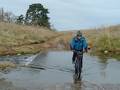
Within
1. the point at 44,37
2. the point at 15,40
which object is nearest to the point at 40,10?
the point at 44,37

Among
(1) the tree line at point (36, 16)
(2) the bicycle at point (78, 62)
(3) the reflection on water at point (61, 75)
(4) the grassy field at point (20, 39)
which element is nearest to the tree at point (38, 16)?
(1) the tree line at point (36, 16)

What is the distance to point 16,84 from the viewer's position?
14.8 metres

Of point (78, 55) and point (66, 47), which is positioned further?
point (66, 47)

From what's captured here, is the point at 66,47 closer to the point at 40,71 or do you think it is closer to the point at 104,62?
the point at 104,62

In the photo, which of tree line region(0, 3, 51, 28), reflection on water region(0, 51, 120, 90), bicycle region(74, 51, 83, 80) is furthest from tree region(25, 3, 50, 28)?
bicycle region(74, 51, 83, 80)

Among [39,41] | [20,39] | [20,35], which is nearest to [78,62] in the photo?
[20,39]

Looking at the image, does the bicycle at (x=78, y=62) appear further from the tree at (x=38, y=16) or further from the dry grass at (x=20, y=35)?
the tree at (x=38, y=16)

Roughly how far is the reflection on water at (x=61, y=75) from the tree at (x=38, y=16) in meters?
35.1

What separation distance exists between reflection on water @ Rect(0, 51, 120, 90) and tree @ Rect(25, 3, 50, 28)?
115ft

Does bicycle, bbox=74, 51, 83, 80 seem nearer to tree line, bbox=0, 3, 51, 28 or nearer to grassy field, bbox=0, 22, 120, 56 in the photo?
grassy field, bbox=0, 22, 120, 56

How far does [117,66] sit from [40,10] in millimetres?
38547

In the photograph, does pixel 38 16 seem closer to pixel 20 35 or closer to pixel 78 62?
pixel 20 35

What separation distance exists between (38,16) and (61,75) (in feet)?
137

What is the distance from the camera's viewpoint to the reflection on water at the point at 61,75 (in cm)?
1471
